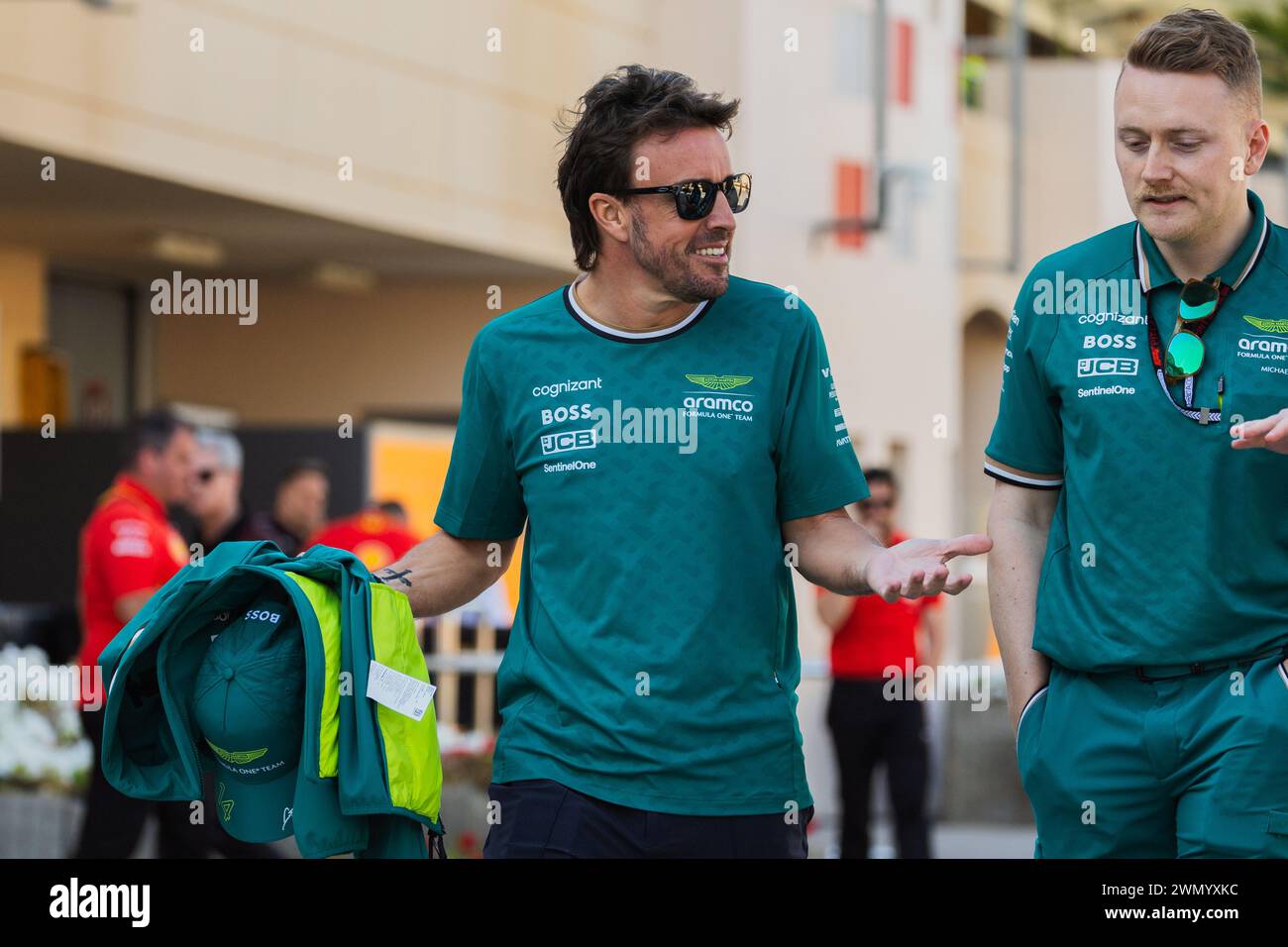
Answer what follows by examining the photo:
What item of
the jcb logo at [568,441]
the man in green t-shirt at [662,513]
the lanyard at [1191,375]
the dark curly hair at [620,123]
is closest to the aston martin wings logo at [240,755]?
the man in green t-shirt at [662,513]

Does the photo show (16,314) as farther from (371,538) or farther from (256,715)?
(256,715)

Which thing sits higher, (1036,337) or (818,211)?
(818,211)

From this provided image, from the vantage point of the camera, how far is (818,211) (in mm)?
21953

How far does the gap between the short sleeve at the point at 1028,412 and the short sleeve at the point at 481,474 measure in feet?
3.25

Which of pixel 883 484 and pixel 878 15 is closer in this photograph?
pixel 883 484

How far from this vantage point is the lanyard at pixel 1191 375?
12.7 feet

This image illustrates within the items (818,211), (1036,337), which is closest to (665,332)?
(1036,337)

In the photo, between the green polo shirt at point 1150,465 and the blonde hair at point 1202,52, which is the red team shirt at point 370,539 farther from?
the blonde hair at point 1202,52

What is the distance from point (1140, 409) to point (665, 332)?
94cm

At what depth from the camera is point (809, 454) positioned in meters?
4.19
